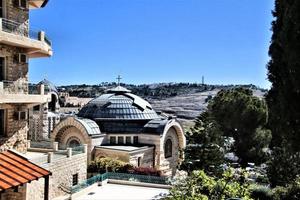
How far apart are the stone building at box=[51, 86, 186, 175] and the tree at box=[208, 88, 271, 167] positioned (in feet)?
23.0

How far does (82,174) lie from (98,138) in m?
11.0

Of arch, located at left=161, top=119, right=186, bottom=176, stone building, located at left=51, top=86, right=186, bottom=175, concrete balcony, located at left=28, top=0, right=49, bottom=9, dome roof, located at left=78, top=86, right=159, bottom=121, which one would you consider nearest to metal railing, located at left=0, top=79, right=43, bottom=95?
concrete balcony, located at left=28, top=0, right=49, bottom=9

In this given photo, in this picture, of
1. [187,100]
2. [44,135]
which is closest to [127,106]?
[44,135]

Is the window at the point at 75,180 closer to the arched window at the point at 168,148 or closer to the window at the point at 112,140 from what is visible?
the window at the point at 112,140

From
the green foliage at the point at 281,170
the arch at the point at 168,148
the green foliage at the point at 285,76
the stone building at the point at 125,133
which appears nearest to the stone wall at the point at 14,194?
the green foliage at the point at 285,76

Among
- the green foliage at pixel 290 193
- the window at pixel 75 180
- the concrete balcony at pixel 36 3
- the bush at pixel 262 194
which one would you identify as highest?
the concrete balcony at pixel 36 3

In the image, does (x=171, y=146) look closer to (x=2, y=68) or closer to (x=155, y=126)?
(x=155, y=126)

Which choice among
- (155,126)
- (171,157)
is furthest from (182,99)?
(155,126)

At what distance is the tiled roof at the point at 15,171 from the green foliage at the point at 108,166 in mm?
13270

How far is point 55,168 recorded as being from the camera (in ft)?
65.8

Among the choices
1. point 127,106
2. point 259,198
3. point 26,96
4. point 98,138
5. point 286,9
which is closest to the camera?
point 286,9

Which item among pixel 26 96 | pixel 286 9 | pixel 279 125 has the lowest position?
pixel 279 125

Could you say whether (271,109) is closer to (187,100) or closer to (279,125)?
(279,125)

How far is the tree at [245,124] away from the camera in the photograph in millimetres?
40594
